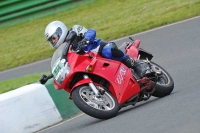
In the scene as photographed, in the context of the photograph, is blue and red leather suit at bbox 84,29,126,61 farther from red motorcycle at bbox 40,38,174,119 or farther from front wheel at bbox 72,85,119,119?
front wheel at bbox 72,85,119,119

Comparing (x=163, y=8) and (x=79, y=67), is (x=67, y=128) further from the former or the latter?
(x=163, y=8)

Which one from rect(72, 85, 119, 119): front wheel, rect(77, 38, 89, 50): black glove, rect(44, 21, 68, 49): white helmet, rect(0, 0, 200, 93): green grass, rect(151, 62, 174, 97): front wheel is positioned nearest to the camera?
rect(72, 85, 119, 119): front wheel

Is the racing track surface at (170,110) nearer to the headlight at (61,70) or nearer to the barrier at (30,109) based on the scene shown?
the barrier at (30,109)

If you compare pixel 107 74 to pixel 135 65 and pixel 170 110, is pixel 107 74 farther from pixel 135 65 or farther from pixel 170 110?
pixel 170 110

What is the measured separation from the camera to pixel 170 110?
7730mm

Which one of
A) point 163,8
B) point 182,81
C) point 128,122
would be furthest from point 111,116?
point 163,8

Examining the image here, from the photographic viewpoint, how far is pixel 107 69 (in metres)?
8.51

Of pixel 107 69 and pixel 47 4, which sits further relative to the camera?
pixel 47 4

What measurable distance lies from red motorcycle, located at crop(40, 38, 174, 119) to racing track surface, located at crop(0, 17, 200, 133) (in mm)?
178

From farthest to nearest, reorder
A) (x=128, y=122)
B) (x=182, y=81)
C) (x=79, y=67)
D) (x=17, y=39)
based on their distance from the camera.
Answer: (x=17, y=39)
(x=182, y=81)
(x=79, y=67)
(x=128, y=122)

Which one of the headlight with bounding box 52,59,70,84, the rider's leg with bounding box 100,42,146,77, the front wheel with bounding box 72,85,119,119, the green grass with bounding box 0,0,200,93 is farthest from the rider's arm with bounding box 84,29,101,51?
the green grass with bounding box 0,0,200,93

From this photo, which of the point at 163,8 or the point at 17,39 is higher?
the point at 163,8

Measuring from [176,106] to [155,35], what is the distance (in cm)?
751

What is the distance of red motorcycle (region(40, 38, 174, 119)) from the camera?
26.8ft
